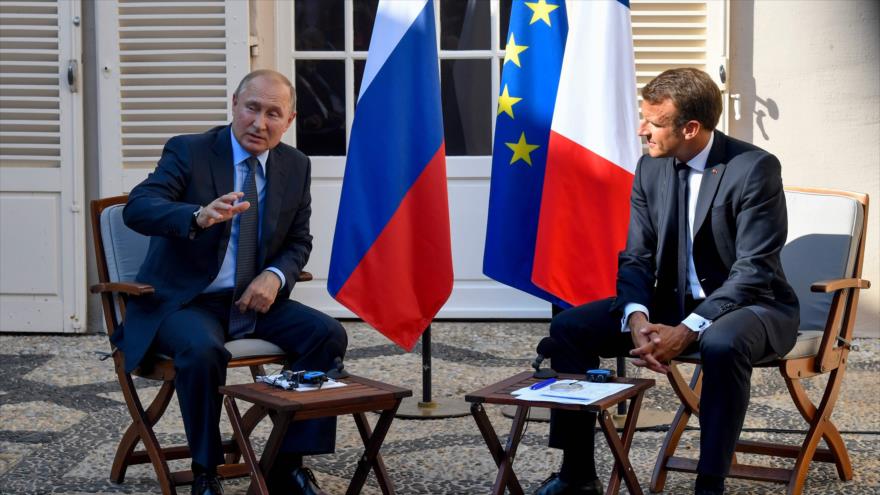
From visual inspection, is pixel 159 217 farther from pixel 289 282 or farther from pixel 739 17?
pixel 739 17

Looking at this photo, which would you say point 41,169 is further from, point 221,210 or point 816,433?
point 816,433

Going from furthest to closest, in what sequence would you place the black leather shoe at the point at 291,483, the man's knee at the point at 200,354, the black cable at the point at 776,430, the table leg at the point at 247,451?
the black cable at the point at 776,430, the black leather shoe at the point at 291,483, the man's knee at the point at 200,354, the table leg at the point at 247,451

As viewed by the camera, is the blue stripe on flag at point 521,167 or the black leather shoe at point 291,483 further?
the blue stripe on flag at point 521,167

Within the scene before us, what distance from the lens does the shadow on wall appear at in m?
5.93

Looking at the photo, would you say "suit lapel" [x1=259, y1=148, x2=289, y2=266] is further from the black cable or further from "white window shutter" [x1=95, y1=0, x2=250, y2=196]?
"white window shutter" [x1=95, y1=0, x2=250, y2=196]

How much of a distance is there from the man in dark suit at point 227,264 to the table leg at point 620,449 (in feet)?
2.70

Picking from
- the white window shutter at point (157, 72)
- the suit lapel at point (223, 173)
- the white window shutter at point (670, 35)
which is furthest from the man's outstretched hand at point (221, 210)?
the white window shutter at point (670, 35)

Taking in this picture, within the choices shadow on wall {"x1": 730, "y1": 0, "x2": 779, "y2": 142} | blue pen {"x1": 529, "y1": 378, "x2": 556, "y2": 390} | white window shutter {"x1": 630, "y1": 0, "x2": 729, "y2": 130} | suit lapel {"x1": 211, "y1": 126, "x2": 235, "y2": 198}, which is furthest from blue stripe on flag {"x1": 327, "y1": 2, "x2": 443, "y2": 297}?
shadow on wall {"x1": 730, "y1": 0, "x2": 779, "y2": 142}

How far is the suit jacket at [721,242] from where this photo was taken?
354 cm

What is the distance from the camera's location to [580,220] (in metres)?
4.46

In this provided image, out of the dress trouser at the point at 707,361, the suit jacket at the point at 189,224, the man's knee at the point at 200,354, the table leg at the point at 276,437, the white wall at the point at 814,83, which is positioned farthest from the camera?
the white wall at the point at 814,83

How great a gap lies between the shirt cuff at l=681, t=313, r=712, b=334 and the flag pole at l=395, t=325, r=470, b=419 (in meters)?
1.25

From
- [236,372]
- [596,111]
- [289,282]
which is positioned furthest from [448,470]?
[236,372]

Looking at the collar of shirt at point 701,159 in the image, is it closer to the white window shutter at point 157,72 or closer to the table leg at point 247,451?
the table leg at point 247,451
